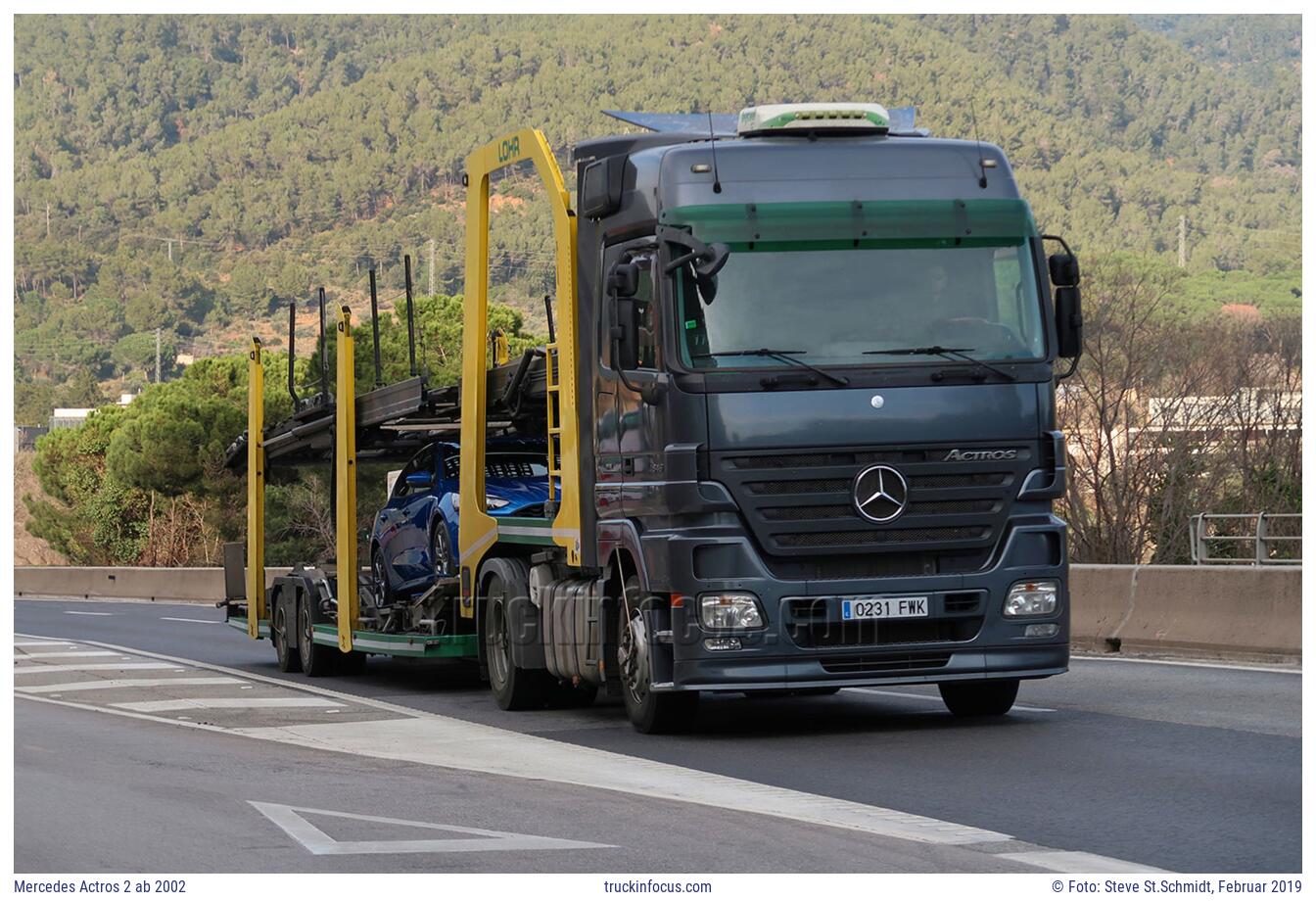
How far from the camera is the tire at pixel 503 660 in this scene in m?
14.6

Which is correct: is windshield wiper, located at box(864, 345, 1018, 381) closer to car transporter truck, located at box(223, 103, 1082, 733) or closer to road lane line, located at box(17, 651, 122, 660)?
car transporter truck, located at box(223, 103, 1082, 733)

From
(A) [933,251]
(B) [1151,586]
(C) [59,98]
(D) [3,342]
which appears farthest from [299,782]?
(C) [59,98]

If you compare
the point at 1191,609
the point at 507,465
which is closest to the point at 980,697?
the point at 507,465

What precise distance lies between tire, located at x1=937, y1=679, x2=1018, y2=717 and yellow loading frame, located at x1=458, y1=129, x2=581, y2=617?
2536mm

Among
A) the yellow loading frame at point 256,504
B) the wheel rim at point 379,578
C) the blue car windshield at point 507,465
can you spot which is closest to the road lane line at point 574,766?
the blue car windshield at point 507,465

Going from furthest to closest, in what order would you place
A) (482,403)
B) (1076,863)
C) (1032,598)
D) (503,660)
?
(482,403) < (503,660) < (1032,598) < (1076,863)

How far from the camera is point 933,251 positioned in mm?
11969

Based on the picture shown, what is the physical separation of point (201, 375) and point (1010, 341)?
6627 cm

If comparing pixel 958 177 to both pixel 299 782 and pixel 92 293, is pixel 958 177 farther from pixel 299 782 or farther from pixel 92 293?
pixel 92 293

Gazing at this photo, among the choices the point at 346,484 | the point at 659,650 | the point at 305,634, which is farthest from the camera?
the point at 305,634

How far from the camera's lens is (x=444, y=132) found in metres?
163

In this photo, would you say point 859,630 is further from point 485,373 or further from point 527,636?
point 485,373

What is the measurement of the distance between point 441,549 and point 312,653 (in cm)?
263

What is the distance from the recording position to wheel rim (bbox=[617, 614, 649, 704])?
12461 millimetres
